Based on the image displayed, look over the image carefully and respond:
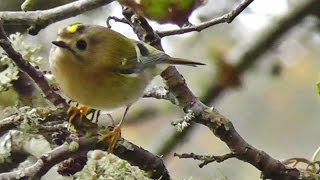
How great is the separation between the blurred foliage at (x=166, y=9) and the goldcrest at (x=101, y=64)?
0.11 m

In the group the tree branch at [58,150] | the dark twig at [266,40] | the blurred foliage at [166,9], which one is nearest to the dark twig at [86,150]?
the tree branch at [58,150]

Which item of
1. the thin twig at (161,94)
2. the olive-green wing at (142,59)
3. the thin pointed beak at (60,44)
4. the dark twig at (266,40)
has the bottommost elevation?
the thin pointed beak at (60,44)

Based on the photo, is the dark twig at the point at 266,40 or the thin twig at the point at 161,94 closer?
the thin twig at the point at 161,94

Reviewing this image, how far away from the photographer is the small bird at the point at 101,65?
0.67 meters

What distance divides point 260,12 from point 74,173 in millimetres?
570

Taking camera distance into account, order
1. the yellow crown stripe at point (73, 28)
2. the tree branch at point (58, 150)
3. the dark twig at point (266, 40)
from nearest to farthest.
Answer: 1. the tree branch at point (58, 150)
2. the yellow crown stripe at point (73, 28)
3. the dark twig at point (266, 40)

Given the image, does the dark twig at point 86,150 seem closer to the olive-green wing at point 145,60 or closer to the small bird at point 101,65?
the small bird at point 101,65

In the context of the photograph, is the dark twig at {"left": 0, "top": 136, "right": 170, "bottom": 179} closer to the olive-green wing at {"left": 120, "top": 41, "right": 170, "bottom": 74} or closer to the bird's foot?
the bird's foot

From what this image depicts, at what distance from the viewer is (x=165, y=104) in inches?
45.2

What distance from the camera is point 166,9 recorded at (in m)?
0.55

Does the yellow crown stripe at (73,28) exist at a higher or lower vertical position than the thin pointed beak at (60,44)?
higher

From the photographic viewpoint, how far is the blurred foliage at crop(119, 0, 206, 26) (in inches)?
21.3

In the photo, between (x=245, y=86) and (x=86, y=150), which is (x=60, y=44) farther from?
(x=245, y=86)

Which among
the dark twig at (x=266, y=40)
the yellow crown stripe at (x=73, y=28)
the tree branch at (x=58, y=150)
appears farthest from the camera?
the dark twig at (x=266, y=40)
